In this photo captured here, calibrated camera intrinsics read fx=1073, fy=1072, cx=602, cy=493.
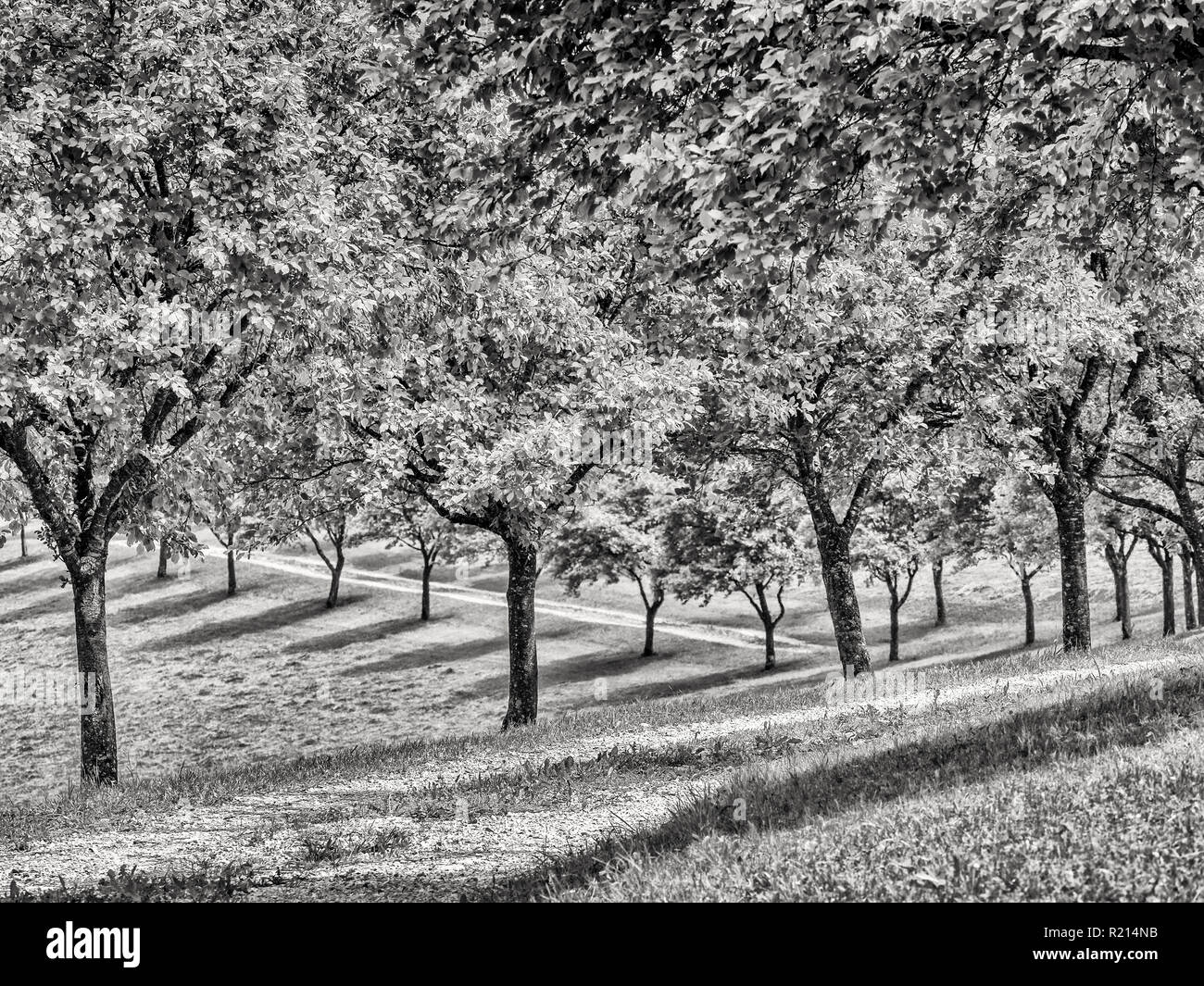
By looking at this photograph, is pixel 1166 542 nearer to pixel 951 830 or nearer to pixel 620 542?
pixel 620 542

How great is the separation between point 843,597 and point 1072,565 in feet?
20.4

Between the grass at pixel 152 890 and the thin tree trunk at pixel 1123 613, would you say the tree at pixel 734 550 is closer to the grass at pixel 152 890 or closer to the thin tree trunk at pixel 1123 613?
the thin tree trunk at pixel 1123 613

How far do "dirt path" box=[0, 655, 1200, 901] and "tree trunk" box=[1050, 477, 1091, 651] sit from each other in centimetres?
1445

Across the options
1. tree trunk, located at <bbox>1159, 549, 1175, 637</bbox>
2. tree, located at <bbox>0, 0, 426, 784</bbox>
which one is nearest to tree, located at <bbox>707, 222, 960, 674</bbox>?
tree, located at <bbox>0, 0, 426, 784</bbox>

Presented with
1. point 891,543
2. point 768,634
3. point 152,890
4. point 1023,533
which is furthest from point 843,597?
point 1023,533

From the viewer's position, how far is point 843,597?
2514cm

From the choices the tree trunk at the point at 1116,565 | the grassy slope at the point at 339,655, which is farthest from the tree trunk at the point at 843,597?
the tree trunk at the point at 1116,565

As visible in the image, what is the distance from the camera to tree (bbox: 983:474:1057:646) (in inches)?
1911

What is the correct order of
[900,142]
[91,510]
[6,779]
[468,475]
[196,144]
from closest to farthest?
[900,142]
[196,144]
[91,510]
[468,475]
[6,779]

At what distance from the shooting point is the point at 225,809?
40.7ft

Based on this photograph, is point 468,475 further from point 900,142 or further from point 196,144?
point 900,142

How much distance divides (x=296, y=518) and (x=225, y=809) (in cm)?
1111

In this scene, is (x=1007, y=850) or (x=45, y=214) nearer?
(x=1007, y=850)
